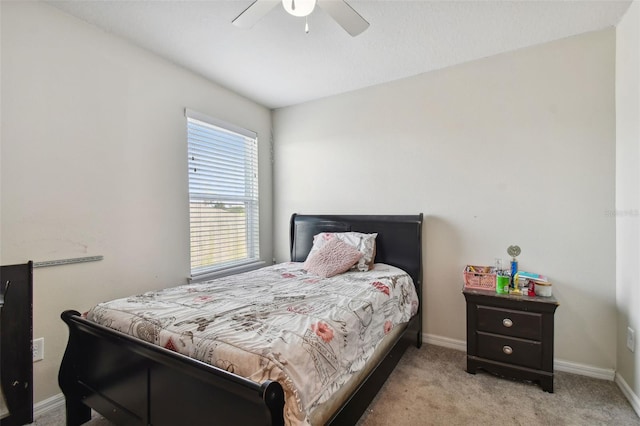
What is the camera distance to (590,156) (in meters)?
2.19

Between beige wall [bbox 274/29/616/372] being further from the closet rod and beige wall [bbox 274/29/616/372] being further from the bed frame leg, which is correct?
the bed frame leg

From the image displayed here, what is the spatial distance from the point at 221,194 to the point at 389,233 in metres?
1.78

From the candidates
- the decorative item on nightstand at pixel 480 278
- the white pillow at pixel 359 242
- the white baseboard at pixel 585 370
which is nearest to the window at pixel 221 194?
the white pillow at pixel 359 242

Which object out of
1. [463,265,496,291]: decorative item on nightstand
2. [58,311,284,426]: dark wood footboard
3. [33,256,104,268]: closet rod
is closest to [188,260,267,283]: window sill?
[33,256,104,268]: closet rod

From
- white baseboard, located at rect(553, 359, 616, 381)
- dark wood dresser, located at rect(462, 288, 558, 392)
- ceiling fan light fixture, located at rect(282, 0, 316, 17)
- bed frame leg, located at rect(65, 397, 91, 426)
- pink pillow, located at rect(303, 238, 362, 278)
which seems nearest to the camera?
ceiling fan light fixture, located at rect(282, 0, 316, 17)

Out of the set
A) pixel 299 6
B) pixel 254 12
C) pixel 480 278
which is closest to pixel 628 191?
pixel 480 278

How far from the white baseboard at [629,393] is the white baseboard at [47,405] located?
3.57 metres

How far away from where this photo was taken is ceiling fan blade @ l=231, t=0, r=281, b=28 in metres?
1.57

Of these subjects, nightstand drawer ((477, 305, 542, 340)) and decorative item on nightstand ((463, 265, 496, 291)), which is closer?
nightstand drawer ((477, 305, 542, 340))

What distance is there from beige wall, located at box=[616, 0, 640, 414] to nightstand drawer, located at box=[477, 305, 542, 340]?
53 cm

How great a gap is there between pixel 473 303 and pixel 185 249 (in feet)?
8.08

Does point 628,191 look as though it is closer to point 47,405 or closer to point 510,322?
point 510,322

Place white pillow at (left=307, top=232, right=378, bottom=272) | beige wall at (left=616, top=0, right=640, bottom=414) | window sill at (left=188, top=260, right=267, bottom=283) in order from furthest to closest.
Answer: window sill at (left=188, top=260, right=267, bottom=283) → white pillow at (left=307, top=232, right=378, bottom=272) → beige wall at (left=616, top=0, right=640, bottom=414)

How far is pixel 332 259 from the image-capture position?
8.57ft
